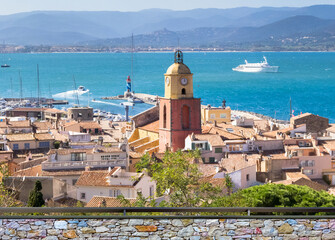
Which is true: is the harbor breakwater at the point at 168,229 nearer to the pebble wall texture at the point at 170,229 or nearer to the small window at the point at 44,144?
the pebble wall texture at the point at 170,229

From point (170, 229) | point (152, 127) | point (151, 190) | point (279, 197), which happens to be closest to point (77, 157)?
point (151, 190)

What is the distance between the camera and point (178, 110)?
3123 centimetres

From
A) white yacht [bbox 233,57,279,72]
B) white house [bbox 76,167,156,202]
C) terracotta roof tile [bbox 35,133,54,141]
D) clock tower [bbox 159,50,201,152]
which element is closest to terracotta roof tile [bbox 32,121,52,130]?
terracotta roof tile [bbox 35,133,54,141]

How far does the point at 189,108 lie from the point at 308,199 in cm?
1649

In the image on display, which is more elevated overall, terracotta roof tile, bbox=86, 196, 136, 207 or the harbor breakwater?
the harbor breakwater

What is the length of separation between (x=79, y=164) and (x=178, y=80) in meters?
10.7

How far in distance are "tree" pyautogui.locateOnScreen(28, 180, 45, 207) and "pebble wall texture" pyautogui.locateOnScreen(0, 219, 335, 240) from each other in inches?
347

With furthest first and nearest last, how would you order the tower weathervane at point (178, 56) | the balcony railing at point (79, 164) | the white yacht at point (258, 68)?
1. the white yacht at point (258, 68)
2. the tower weathervane at point (178, 56)
3. the balcony railing at point (79, 164)

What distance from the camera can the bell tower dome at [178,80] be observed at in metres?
30.5

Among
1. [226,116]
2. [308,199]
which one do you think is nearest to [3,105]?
[226,116]

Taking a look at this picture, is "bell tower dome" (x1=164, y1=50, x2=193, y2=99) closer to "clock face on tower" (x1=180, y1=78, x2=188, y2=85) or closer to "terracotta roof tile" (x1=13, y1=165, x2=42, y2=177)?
"clock face on tower" (x1=180, y1=78, x2=188, y2=85)

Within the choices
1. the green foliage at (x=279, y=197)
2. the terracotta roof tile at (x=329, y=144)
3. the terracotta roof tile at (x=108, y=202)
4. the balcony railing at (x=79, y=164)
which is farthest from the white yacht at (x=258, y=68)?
the terracotta roof tile at (x=108, y=202)

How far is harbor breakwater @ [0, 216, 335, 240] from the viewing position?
539 cm

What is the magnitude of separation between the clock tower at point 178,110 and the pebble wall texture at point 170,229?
2507 cm
